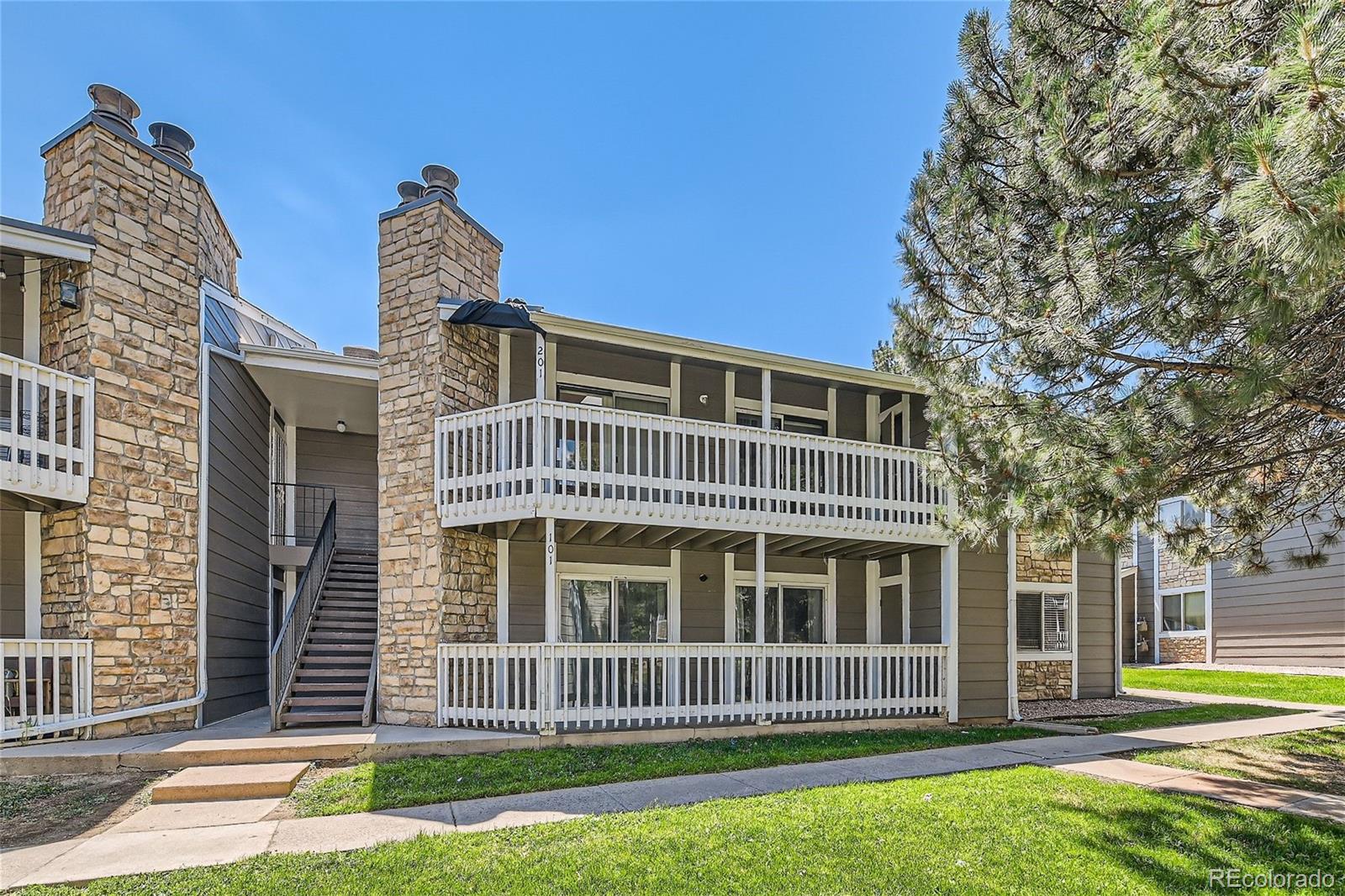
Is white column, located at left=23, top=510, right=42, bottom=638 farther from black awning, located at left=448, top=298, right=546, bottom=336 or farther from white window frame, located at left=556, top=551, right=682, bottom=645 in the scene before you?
white window frame, located at left=556, top=551, right=682, bottom=645

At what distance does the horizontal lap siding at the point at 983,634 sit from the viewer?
31.4ft

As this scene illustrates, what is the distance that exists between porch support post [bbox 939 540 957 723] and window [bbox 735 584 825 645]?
75.2 inches

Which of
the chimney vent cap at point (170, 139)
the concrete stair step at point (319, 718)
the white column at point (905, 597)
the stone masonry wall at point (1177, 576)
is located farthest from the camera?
the stone masonry wall at point (1177, 576)

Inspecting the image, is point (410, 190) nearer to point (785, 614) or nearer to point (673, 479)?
point (673, 479)

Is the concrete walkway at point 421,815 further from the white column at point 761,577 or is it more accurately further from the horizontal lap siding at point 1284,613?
the horizontal lap siding at point 1284,613

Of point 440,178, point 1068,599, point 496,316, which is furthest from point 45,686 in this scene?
point 1068,599

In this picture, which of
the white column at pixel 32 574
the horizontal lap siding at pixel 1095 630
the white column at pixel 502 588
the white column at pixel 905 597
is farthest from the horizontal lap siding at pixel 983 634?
the white column at pixel 32 574

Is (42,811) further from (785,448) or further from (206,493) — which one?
(785,448)

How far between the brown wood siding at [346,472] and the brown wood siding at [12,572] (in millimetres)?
4198

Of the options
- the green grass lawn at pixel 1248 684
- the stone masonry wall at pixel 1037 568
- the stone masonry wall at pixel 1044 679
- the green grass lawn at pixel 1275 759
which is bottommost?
the green grass lawn at pixel 1248 684

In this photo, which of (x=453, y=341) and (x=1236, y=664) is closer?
(x=453, y=341)

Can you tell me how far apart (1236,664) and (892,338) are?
18.2 m

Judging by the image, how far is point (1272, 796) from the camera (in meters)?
5.76

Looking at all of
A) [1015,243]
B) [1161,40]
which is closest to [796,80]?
[1015,243]
